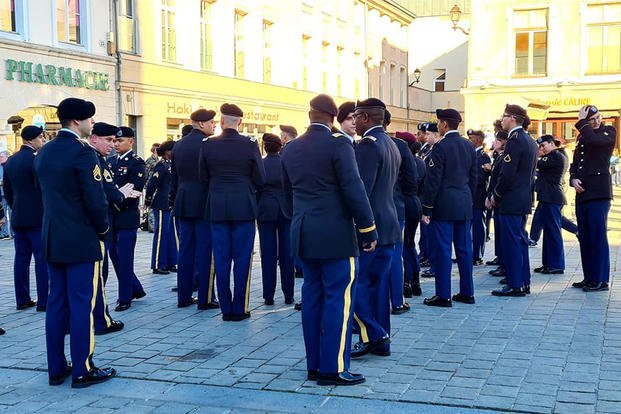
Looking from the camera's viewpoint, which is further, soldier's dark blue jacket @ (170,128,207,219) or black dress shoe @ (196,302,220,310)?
black dress shoe @ (196,302,220,310)

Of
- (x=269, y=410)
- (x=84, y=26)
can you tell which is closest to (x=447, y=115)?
(x=269, y=410)

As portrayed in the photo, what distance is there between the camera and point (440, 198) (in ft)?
28.3

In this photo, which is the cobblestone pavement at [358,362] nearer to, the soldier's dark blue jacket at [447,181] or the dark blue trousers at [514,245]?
the dark blue trousers at [514,245]

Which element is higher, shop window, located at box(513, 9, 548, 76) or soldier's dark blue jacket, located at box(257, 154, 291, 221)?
shop window, located at box(513, 9, 548, 76)

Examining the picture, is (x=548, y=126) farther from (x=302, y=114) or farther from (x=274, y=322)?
(x=274, y=322)

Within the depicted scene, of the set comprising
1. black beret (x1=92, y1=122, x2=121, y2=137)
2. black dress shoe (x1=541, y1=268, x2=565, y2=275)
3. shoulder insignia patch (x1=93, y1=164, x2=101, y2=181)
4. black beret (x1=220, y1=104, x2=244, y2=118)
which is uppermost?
black beret (x1=220, y1=104, x2=244, y2=118)

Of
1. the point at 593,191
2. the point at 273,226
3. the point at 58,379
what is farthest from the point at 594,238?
the point at 58,379

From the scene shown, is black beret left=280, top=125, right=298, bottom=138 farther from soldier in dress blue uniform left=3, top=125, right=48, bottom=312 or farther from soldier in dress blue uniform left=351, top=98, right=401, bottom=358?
soldier in dress blue uniform left=351, top=98, right=401, bottom=358

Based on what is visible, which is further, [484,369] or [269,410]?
[484,369]

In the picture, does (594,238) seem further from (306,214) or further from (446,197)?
(306,214)

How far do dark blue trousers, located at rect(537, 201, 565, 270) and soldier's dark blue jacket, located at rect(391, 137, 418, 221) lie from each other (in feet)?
9.87

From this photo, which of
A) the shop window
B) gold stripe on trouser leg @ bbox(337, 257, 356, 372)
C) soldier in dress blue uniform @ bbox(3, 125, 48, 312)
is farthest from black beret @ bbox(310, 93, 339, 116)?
the shop window

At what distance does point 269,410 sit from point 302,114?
30372 mm

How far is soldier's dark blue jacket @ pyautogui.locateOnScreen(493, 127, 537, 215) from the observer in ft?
29.3
